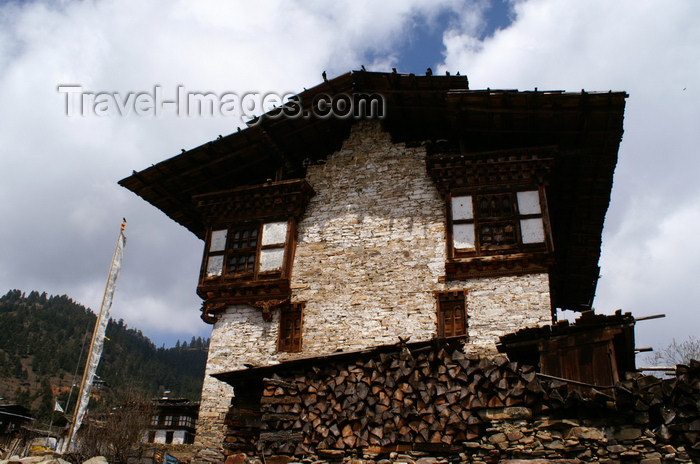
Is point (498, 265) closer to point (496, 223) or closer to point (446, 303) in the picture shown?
point (496, 223)

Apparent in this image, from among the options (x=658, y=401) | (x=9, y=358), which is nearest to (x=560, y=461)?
(x=658, y=401)

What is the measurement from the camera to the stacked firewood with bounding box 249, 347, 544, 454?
432 inches

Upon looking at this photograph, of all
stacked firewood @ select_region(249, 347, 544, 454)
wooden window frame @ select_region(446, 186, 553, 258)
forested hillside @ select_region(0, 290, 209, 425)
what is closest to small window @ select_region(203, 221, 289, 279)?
wooden window frame @ select_region(446, 186, 553, 258)

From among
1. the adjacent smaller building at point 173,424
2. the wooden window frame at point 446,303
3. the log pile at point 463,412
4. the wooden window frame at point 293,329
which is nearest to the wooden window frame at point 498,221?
the wooden window frame at point 446,303

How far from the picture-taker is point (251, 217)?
20016 millimetres

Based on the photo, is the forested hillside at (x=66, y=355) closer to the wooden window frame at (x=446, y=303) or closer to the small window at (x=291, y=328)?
the small window at (x=291, y=328)

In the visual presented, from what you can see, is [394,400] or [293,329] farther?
[293,329]

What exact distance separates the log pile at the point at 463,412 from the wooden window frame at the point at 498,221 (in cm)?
562

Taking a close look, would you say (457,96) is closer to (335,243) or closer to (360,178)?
(360,178)

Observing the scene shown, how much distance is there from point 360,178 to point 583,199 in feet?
24.3

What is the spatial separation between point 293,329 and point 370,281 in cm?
284

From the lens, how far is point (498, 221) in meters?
17.3

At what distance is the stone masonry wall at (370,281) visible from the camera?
1639cm

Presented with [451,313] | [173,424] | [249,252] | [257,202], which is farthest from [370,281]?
[173,424]
